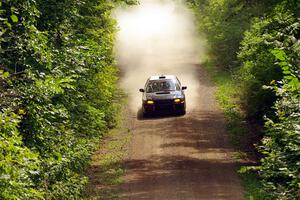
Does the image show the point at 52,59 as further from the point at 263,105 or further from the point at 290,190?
the point at 263,105

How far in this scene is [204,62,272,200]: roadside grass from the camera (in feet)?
52.4

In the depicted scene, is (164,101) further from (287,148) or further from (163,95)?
(287,148)

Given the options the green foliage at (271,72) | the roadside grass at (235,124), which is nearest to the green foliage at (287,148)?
the green foliage at (271,72)

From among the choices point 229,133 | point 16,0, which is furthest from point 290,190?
point 229,133

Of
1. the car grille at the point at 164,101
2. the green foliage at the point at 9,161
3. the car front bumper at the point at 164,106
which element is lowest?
the green foliage at the point at 9,161

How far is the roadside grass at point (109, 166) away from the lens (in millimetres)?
16734

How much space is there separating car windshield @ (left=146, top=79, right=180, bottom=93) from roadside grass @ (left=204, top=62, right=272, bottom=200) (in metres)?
3.04

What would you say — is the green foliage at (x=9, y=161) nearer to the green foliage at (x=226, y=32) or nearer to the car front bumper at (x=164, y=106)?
the car front bumper at (x=164, y=106)

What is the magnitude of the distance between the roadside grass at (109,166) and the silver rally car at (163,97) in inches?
64.7

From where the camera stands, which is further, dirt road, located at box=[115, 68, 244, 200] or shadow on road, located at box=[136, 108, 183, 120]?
shadow on road, located at box=[136, 108, 183, 120]

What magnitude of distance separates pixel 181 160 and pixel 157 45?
3896 centimetres

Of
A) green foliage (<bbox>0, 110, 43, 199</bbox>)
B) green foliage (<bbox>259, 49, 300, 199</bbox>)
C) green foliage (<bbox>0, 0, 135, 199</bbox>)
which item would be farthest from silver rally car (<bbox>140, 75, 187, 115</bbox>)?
green foliage (<bbox>0, 110, 43, 199</bbox>)

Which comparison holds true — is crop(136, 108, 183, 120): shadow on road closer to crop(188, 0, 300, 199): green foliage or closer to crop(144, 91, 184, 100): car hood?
crop(144, 91, 184, 100): car hood

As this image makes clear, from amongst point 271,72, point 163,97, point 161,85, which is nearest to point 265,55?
point 271,72
